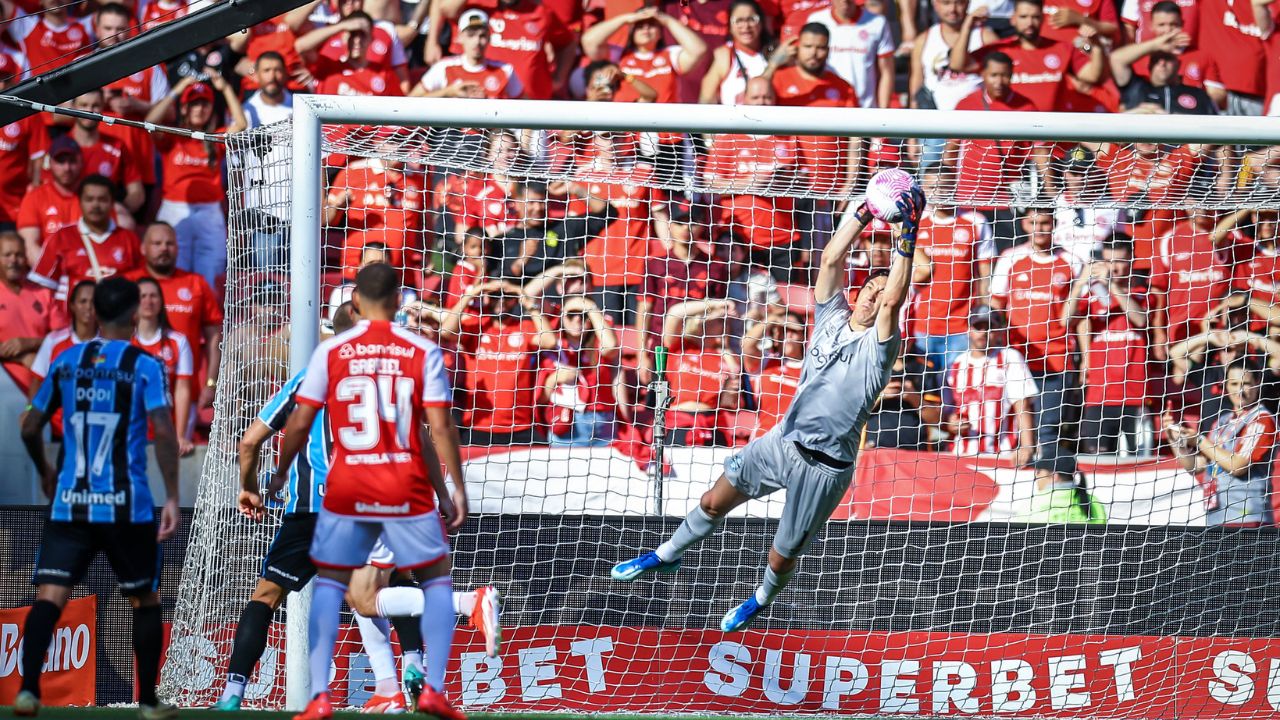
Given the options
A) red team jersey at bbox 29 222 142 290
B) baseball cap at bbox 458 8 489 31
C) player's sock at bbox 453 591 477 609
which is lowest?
player's sock at bbox 453 591 477 609

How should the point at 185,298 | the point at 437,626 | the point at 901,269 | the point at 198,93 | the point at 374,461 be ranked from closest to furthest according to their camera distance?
1. the point at 374,461
2. the point at 437,626
3. the point at 901,269
4. the point at 185,298
5. the point at 198,93

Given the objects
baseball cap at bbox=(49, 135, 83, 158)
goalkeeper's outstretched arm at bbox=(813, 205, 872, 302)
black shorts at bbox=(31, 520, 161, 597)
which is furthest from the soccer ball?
baseball cap at bbox=(49, 135, 83, 158)

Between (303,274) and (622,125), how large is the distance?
5.67 feet

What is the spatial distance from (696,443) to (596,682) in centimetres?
168

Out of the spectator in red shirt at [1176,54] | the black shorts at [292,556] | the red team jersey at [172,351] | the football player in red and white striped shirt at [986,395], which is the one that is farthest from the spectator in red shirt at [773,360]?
the red team jersey at [172,351]

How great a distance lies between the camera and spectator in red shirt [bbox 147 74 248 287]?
356 inches

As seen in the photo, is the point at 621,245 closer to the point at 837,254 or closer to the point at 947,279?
the point at 947,279

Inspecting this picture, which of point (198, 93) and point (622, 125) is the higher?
point (198, 93)

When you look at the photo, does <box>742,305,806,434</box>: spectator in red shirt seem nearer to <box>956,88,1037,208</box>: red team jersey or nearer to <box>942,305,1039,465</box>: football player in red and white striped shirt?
<box>942,305,1039,465</box>: football player in red and white striped shirt

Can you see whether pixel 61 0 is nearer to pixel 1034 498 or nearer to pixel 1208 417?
pixel 1034 498

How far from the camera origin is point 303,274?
6105 millimetres

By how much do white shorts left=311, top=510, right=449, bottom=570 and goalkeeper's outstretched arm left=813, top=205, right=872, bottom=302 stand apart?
2.32 meters

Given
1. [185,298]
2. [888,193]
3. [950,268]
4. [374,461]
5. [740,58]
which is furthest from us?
[740,58]

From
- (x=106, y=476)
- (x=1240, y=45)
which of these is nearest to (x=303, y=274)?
(x=106, y=476)
